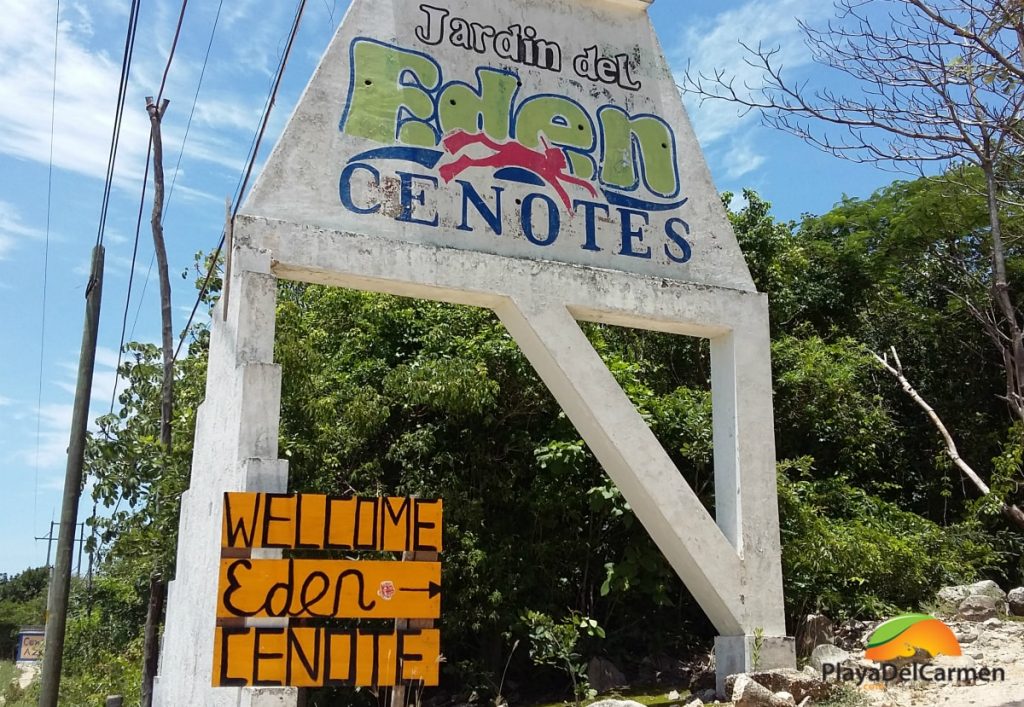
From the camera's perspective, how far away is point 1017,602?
1108 cm

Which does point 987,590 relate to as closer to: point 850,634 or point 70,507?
point 850,634

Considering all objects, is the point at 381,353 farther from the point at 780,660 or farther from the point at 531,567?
the point at 780,660

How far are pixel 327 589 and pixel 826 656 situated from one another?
16.8 feet

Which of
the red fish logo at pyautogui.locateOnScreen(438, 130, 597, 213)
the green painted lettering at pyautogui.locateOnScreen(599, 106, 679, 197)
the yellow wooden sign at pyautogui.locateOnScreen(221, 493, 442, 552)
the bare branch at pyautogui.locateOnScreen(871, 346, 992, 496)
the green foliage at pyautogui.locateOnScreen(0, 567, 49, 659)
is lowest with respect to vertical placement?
the green foliage at pyautogui.locateOnScreen(0, 567, 49, 659)

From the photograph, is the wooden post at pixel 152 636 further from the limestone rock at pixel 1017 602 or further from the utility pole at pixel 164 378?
the limestone rock at pixel 1017 602

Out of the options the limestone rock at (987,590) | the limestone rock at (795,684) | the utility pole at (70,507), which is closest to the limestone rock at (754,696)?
the limestone rock at (795,684)

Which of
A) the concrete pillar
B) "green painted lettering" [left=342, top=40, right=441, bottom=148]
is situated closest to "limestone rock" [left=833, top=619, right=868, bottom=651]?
the concrete pillar

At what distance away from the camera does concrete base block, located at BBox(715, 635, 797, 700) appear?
29.2 feet

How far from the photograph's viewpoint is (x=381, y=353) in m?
12.3

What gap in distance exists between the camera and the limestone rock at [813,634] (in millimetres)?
10164

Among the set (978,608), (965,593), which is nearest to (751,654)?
(978,608)

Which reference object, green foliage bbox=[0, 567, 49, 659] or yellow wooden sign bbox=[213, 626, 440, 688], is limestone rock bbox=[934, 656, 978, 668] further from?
green foliage bbox=[0, 567, 49, 659]

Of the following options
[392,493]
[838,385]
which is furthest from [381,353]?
[838,385]

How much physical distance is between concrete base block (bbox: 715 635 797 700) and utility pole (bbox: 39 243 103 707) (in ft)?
23.3
